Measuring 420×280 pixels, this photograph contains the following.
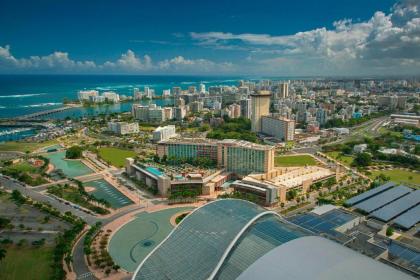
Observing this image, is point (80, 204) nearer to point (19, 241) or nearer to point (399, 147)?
point (19, 241)

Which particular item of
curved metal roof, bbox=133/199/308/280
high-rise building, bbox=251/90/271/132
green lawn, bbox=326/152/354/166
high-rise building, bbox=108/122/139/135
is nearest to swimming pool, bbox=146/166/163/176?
curved metal roof, bbox=133/199/308/280

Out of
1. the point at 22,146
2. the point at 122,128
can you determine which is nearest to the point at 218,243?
the point at 22,146

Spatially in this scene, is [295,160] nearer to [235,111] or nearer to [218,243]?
[218,243]

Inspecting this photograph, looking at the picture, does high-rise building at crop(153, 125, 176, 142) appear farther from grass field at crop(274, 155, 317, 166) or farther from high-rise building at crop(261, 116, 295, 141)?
grass field at crop(274, 155, 317, 166)

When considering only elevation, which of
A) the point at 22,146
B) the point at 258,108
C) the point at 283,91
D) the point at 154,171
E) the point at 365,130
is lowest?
the point at 22,146

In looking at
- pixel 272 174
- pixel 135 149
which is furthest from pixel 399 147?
pixel 135 149

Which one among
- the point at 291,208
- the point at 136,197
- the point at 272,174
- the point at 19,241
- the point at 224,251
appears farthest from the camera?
the point at 272,174
